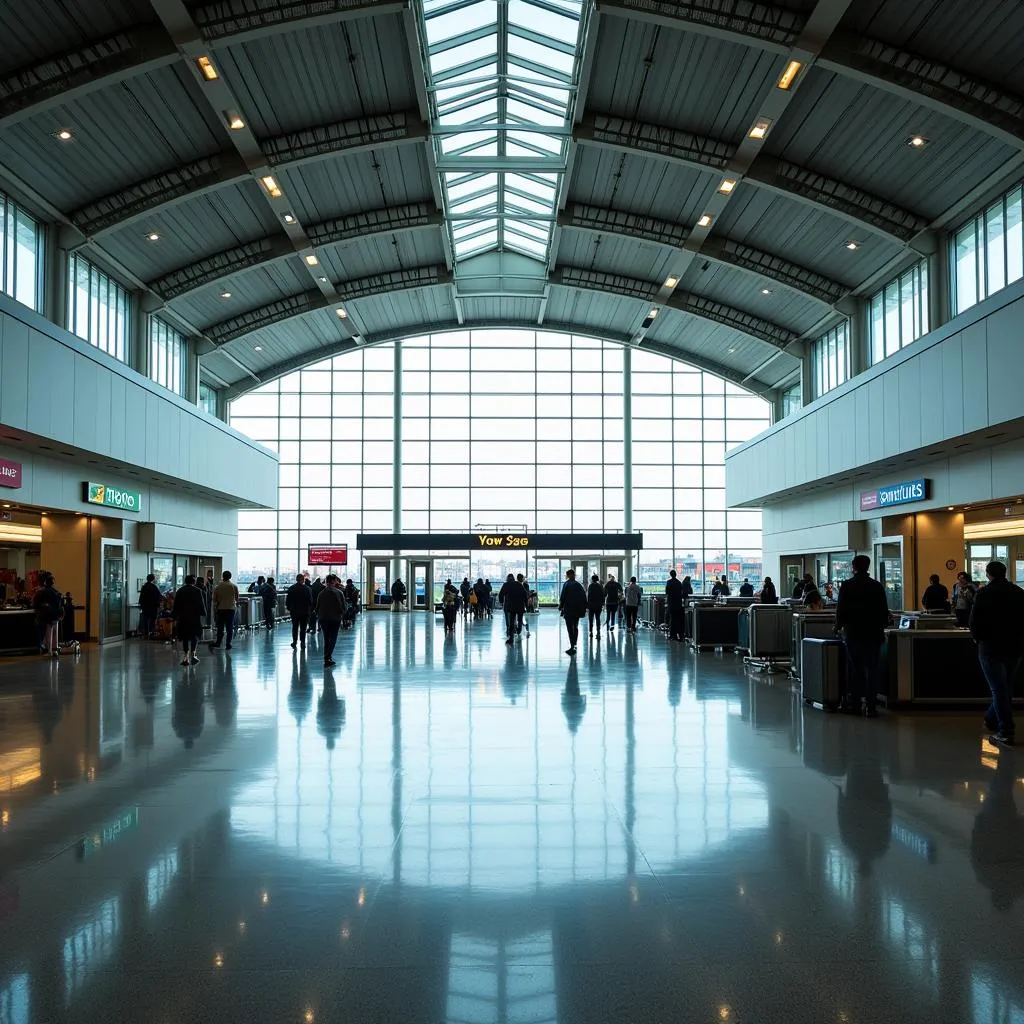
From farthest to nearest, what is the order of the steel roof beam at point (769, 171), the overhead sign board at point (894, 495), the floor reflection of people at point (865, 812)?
the overhead sign board at point (894, 495), the steel roof beam at point (769, 171), the floor reflection of people at point (865, 812)

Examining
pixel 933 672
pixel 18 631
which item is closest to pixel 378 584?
pixel 18 631

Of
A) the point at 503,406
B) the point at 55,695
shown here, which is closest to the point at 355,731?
the point at 55,695

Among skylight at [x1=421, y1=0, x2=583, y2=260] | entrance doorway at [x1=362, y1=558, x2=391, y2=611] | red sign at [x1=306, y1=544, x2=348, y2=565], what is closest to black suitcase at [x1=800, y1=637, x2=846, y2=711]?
skylight at [x1=421, y1=0, x2=583, y2=260]

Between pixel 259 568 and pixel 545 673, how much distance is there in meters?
30.8

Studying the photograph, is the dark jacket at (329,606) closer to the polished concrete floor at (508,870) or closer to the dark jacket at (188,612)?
the dark jacket at (188,612)

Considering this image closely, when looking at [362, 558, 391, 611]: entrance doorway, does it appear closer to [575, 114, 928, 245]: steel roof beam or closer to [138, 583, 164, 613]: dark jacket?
[138, 583, 164, 613]: dark jacket

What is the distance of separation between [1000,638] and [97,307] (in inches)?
924

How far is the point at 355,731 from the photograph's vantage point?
971 cm

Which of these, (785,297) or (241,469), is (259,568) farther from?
(785,297)

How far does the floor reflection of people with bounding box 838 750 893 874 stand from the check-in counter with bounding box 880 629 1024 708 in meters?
3.45

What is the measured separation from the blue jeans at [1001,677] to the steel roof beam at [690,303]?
25444 millimetres

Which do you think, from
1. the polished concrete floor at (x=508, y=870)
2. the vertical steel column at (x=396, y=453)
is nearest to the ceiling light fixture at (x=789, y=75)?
the polished concrete floor at (x=508, y=870)

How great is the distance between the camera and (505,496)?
145ft

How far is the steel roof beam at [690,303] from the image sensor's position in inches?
1328
